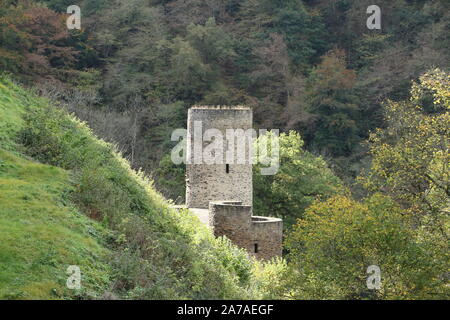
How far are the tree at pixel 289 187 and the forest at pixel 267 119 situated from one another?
0.26 ft

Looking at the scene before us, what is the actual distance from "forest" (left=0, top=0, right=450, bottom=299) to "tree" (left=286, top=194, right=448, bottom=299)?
4 centimetres

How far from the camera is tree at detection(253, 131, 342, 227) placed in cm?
4084

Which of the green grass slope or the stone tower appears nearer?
the green grass slope

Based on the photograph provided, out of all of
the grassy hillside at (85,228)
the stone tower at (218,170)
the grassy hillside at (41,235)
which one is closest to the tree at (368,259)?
the grassy hillside at (85,228)

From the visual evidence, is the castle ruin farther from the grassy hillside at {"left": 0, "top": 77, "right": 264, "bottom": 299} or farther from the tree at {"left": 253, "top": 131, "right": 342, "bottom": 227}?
the grassy hillside at {"left": 0, "top": 77, "right": 264, "bottom": 299}

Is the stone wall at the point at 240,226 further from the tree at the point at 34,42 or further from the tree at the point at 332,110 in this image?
the tree at the point at 332,110

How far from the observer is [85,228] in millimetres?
17188

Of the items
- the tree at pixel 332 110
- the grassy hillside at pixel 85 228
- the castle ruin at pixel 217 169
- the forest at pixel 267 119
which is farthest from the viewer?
the tree at pixel 332 110

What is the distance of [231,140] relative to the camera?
33.4 m

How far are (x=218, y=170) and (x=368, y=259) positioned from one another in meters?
15.0

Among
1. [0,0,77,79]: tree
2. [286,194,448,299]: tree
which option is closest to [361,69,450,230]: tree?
[286,194,448,299]: tree

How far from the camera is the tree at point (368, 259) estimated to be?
60.5ft

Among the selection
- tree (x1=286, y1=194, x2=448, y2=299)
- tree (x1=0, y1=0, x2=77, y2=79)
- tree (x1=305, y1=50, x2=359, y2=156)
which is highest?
tree (x1=0, y1=0, x2=77, y2=79)

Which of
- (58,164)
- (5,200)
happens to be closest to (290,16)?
(58,164)
